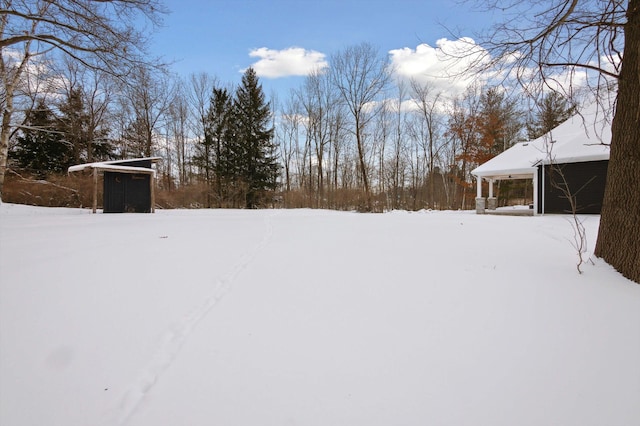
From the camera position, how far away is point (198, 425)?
1.56 metres

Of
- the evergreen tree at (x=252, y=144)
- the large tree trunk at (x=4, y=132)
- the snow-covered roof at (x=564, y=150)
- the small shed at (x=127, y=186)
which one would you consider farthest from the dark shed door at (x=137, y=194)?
the snow-covered roof at (x=564, y=150)

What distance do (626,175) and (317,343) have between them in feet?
13.6

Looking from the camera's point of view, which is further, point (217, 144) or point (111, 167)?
point (217, 144)

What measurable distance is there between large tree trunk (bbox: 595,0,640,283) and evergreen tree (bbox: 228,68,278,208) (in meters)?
23.2

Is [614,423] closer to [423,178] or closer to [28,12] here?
[28,12]

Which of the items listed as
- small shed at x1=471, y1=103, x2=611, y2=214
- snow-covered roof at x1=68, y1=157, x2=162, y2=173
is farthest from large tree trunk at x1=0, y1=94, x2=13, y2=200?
small shed at x1=471, y1=103, x2=611, y2=214

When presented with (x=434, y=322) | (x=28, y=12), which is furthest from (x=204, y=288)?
(x=28, y=12)

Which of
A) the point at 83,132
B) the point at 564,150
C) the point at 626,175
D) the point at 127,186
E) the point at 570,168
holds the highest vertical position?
the point at 83,132

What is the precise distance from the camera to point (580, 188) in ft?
39.5

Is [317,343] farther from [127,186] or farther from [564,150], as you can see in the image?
[127,186]

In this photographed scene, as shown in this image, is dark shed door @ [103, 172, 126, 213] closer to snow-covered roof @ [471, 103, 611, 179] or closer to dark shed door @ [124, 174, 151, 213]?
dark shed door @ [124, 174, 151, 213]

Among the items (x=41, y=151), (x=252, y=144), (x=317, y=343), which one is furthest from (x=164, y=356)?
(x=252, y=144)

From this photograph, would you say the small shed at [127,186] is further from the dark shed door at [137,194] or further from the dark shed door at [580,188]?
the dark shed door at [580,188]

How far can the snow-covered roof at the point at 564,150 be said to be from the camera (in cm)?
1197
